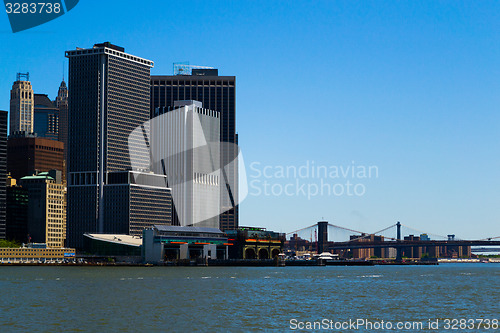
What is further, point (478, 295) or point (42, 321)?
point (478, 295)

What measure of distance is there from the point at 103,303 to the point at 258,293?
27285mm

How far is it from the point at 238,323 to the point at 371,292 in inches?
1807

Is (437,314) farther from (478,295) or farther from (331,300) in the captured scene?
(478,295)

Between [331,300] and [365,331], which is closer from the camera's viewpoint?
[365,331]

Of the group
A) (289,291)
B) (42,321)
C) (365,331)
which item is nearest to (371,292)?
(289,291)

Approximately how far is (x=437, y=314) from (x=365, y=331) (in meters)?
16.8

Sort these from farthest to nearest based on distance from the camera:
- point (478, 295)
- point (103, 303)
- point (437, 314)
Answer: point (478, 295) < point (103, 303) < point (437, 314)

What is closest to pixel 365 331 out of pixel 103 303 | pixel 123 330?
pixel 123 330

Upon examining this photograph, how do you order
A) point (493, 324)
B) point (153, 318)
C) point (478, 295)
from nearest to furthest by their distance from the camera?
point (493, 324), point (153, 318), point (478, 295)

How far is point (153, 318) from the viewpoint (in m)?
75.8

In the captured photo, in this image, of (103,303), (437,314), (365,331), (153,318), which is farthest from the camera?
(103,303)

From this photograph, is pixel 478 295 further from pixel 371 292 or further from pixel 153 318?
pixel 153 318

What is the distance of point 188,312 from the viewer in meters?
81.6

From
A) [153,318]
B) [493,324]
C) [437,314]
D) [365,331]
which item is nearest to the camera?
[365,331]
